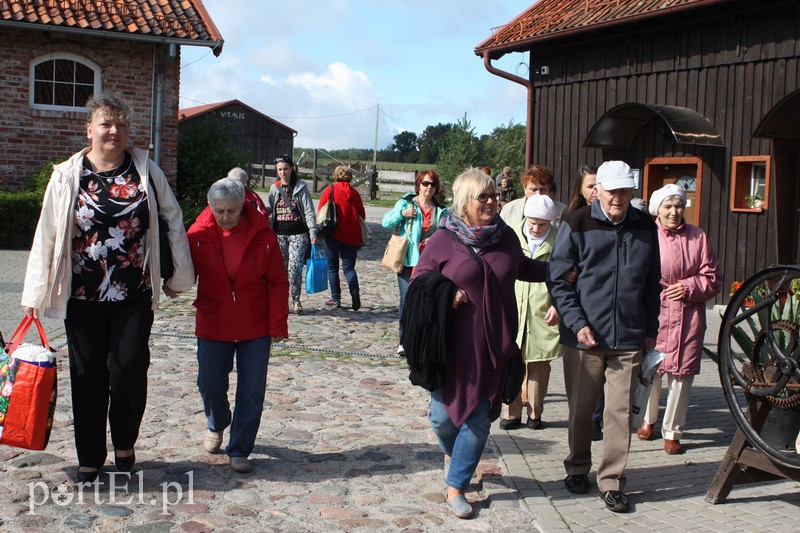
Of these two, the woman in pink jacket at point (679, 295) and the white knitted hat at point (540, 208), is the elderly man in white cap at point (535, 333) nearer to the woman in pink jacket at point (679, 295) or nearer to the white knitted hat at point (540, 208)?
the white knitted hat at point (540, 208)

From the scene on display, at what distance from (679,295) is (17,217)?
13.3 m

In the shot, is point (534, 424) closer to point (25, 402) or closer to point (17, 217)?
point (25, 402)

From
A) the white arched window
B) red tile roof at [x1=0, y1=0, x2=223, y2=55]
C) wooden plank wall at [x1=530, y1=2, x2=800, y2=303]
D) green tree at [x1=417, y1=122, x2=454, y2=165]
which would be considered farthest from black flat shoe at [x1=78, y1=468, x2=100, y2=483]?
green tree at [x1=417, y1=122, x2=454, y2=165]

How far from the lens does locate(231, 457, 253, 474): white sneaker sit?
17.6 feet

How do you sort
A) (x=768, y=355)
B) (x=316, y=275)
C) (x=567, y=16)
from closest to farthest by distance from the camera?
(x=768, y=355)
(x=316, y=275)
(x=567, y=16)

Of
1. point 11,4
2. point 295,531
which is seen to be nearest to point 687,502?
point 295,531

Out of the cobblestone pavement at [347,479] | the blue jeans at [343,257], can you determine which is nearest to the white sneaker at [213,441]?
the cobblestone pavement at [347,479]

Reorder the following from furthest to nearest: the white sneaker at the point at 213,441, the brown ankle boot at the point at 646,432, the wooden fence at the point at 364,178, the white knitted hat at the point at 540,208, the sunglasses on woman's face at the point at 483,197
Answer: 1. the wooden fence at the point at 364,178
2. the brown ankle boot at the point at 646,432
3. the white knitted hat at the point at 540,208
4. the white sneaker at the point at 213,441
5. the sunglasses on woman's face at the point at 483,197

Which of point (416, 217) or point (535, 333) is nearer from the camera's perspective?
point (535, 333)

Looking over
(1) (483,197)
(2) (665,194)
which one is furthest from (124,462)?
(2) (665,194)

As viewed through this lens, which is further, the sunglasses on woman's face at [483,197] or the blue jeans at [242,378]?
the blue jeans at [242,378]

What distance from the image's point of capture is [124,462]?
17.1 ft

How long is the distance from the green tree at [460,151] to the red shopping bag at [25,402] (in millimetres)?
30799

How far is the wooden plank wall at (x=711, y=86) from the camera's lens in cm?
1269
